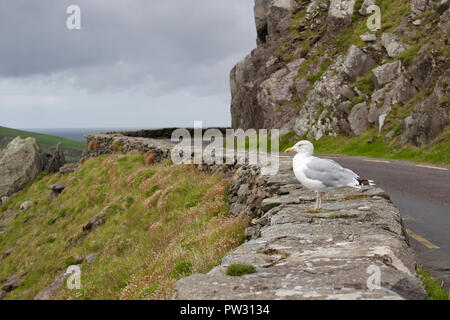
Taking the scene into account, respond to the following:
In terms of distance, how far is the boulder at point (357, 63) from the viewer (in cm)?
3438

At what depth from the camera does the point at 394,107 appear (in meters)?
28.4

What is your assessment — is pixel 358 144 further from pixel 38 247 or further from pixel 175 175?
pixel 38 247

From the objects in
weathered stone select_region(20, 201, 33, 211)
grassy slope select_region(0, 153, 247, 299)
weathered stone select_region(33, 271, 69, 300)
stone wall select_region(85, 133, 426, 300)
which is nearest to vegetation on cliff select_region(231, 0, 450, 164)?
grassy slope select_region(0, 153, 247, 299)

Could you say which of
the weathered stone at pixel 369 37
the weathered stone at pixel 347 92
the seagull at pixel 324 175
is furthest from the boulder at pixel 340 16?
the seagull at pixel 324 175

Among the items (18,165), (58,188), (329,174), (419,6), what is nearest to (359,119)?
(419,6)

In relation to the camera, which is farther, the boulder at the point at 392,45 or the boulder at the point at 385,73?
the boulder at the point at 392,45

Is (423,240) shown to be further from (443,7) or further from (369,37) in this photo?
(369,37)

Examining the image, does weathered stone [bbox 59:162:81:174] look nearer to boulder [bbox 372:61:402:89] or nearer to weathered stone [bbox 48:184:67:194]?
weathered stone [bbox 48:184:67:194]

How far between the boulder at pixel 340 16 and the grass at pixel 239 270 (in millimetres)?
43256

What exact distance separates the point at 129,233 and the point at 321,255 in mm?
10222

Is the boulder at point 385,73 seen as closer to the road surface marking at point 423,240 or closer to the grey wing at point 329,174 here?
the road surface marking at point 423,240

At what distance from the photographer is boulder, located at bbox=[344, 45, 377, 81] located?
1353 inches

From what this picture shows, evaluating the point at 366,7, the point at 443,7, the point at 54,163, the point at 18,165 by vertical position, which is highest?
the point at 366,7

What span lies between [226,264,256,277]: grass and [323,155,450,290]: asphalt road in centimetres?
355
